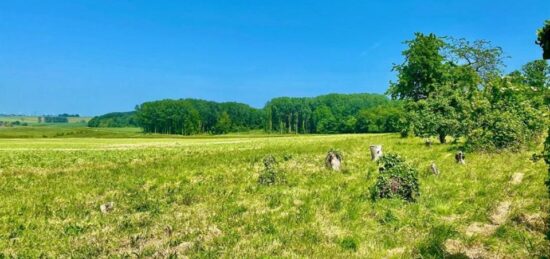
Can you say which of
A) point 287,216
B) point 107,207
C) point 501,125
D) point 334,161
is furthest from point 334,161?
point 107,207

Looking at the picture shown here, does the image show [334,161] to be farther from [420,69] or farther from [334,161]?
[420,69]

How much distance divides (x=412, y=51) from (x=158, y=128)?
465ft

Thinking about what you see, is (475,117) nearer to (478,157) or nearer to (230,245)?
(478,157)

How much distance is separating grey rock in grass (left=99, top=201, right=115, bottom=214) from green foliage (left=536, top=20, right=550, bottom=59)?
1351 cm

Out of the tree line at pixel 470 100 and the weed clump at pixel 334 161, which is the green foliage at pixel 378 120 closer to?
the tree line at pixel 470 100

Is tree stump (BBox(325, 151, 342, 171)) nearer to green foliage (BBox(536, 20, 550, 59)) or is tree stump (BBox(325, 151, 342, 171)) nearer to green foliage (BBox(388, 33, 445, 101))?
green foliage (BBox(536, 20, 550, 59))

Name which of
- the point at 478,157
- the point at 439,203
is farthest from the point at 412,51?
the point at 439,203

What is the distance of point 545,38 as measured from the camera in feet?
19.8

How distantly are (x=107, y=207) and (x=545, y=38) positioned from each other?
551 inches

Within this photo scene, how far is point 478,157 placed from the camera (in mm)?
24094

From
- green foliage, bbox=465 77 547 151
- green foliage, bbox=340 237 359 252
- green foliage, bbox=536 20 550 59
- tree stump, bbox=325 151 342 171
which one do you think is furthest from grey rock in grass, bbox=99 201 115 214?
green foliage, bbox=465 77 547 151

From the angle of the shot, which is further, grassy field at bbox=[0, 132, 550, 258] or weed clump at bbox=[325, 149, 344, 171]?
weed clump at bbox=[325, 149, 344, 171]

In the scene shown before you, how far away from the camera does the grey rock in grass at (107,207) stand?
48.5ft

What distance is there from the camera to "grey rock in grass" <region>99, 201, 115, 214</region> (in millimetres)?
14777
